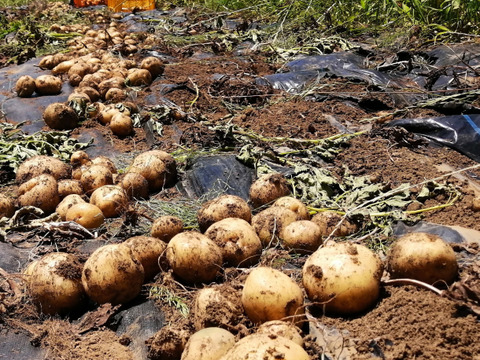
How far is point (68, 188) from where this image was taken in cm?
380

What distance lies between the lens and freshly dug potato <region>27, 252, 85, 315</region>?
2.54 meters

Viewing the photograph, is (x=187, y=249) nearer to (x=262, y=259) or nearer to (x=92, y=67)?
(x=262, y=259)

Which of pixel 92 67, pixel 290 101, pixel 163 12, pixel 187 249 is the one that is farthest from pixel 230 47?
pixel 187 249

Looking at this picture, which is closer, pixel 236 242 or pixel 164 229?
pixel 236 242

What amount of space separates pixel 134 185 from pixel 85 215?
56 centimetres

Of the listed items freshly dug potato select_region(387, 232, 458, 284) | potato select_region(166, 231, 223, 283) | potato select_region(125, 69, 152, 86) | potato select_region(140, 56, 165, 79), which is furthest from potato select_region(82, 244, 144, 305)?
potato select_region(140, 56, 165, 79)

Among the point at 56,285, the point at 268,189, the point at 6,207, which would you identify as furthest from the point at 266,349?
the point at 6,207

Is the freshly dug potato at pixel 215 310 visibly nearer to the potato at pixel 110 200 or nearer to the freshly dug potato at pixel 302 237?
the freshly dug potato at pixel 302 237

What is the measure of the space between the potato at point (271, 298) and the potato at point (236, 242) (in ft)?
1.72

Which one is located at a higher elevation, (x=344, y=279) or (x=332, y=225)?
(x=344, y=279)

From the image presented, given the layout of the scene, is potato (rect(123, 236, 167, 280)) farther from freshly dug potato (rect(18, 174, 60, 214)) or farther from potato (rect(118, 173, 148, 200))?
freshly dug potato (rect(18, 174, 60, 214))

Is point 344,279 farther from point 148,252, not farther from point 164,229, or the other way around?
point 164,229

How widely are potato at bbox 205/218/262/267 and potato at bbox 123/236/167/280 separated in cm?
32

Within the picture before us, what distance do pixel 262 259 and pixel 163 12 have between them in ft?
33.4
